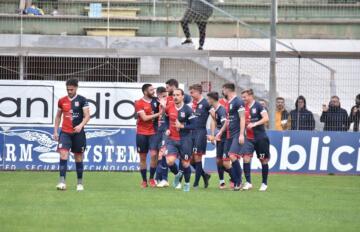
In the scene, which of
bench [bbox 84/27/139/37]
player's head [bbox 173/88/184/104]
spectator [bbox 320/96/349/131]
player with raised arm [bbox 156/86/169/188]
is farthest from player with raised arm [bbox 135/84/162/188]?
bench [bbox 84/27/139/37]

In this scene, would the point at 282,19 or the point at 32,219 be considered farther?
the point at 282,19

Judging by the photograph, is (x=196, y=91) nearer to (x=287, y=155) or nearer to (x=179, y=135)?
(x=179, y=135)

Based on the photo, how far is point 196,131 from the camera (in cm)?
1970

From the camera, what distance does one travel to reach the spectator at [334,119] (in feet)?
84.1

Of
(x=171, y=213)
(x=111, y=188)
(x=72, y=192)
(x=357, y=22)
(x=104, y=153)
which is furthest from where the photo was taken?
(x=357, y=22)

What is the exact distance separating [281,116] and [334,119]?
1492 mm

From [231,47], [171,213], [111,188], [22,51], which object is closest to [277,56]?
[231,47]

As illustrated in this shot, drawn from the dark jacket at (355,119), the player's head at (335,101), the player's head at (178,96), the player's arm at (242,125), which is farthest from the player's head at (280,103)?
the player's head at (178,96)

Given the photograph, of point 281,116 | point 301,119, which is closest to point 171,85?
point 301,119

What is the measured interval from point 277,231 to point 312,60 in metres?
13.6

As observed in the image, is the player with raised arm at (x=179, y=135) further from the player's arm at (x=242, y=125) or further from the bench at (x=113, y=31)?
the bench at (x=113, y=31)

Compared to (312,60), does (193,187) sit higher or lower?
lower

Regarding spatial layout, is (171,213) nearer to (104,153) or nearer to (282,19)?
(104,153)

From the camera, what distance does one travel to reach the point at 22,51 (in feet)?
86.5
